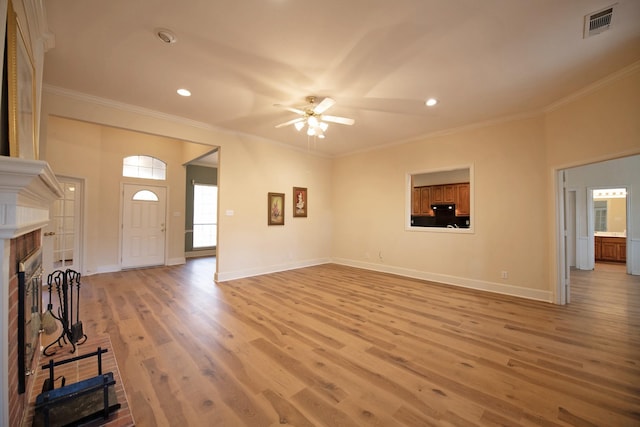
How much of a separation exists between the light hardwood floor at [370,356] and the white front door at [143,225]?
6.58ft

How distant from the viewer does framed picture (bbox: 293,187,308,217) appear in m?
6.21

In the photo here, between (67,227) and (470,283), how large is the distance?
25.7ft

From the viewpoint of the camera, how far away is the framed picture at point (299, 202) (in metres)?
6.21

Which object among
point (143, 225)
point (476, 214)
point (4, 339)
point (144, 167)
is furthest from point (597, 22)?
point (143, 225)

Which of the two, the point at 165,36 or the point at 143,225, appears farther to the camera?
the point at 143,225

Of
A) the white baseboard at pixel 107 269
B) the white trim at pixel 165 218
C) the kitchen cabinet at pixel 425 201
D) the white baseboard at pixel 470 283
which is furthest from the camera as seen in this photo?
the kitchen cabinet at pixel 425 201

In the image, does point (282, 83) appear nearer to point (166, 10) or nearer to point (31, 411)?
point (166, 10)

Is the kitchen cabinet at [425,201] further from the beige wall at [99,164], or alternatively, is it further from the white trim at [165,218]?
the white trim at [165,218]

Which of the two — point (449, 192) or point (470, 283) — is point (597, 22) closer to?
point (470, 283)

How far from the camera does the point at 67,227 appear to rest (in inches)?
201

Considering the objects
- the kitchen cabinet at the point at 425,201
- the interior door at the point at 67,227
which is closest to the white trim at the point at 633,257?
the kitchen cabinet at the point at 425,201

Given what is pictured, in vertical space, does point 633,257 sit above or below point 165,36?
below

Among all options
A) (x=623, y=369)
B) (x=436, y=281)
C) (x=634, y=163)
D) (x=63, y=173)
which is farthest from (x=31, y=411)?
(x=634, y=163)

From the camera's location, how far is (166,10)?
208 centimetres
